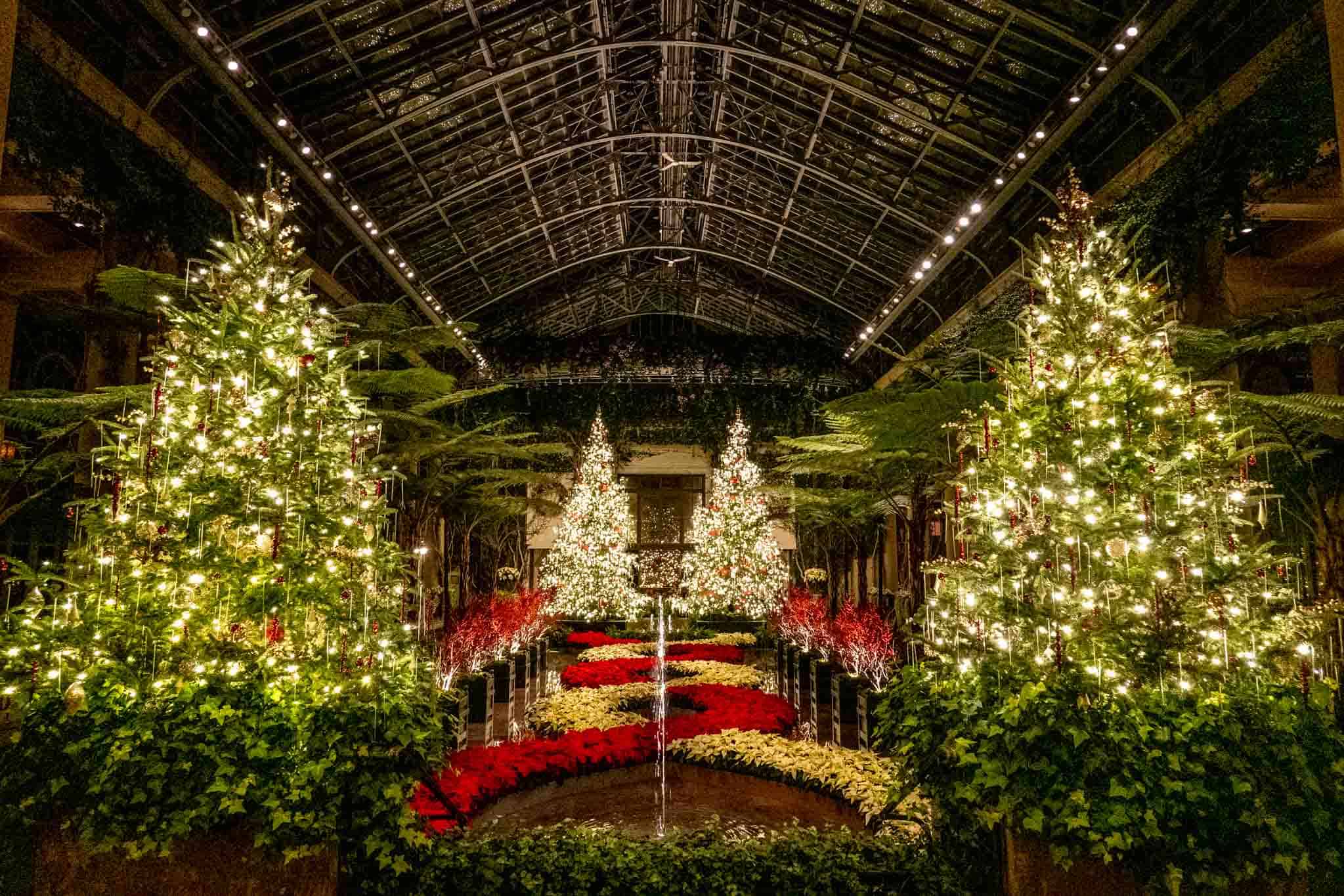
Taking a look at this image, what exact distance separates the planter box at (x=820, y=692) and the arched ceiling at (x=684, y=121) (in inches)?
215

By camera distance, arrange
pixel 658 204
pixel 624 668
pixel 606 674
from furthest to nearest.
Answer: pixel 658 204, pixel 624 668, pixel 606 674

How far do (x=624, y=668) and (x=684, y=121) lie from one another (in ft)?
25.8

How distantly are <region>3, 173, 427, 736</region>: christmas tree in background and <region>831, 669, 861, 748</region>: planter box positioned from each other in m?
4.80

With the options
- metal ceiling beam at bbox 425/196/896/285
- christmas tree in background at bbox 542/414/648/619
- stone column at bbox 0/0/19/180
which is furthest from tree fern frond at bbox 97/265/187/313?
christmas tree in background at bbox 542/414/648/619

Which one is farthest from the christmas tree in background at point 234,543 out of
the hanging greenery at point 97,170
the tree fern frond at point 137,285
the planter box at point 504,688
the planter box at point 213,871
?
the planter box at point 504,688

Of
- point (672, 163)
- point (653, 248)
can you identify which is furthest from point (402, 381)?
point (653, 248)

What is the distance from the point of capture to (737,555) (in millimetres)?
14875

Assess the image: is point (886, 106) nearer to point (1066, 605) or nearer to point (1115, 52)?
Answer: point (1115, 52)

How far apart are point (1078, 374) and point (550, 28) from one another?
7247 mm

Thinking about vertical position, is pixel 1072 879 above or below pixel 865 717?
above

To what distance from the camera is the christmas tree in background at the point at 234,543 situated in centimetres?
360

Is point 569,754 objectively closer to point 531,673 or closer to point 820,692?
point 820,692

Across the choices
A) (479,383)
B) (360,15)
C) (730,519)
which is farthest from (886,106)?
(479,383)

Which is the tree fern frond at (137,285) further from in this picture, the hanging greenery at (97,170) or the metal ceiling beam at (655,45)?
the metal ceiling beam at (655,45)
